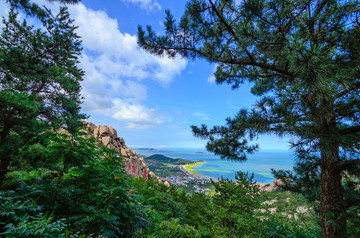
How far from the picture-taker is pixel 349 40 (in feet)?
7.32

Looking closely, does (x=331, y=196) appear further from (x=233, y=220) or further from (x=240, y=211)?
(x=233, y=220)

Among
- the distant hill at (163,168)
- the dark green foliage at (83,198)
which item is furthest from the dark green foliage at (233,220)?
the distant hill at (163,168)

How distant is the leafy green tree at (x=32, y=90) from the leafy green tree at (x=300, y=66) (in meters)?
2.66

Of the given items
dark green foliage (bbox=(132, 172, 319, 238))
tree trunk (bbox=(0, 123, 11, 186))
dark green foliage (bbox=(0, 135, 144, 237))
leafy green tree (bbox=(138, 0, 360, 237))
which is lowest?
dark green foliage (bbox=(132, 172, 319, 238))

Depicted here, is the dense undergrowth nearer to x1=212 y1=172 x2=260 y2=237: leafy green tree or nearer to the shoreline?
x1=212 y1=172 x2=260 y2=237: leafy green tree

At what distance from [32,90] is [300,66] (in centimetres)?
1374

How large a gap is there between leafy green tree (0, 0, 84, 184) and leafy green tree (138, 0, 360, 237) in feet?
8.73

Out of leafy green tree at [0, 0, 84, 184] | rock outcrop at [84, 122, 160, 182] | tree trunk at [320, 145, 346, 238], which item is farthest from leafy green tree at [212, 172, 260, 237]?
rock outcrop at [84, 122, 160, 182]

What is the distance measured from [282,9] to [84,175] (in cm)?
454

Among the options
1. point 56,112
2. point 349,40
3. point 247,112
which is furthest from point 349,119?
point 56,112

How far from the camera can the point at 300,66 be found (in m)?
1.77

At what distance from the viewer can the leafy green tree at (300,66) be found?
2029 millimetres

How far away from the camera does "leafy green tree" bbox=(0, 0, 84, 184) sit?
243cm

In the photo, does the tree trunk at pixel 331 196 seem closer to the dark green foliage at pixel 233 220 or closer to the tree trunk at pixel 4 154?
the dark green foliage at pixel 233 220
